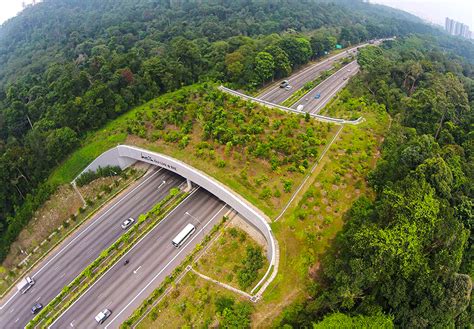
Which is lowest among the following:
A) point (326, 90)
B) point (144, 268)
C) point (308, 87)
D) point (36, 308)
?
point (36, 308)

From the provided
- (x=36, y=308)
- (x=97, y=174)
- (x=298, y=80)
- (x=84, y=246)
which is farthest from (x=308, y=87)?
(x=36, y=308)

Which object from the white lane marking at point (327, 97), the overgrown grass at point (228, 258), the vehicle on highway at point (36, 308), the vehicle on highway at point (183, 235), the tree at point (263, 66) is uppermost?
the tree at point (263, 66)

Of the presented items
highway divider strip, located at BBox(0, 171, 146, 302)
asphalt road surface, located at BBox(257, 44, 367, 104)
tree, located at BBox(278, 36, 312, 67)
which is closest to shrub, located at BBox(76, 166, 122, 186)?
highway divider strip, located at BBox(0, 171, 146, 302)

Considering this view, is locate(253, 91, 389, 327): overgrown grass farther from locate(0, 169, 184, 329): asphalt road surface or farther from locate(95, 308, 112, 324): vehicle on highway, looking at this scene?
locate(0, 169, 184, 329): asphalt road surface

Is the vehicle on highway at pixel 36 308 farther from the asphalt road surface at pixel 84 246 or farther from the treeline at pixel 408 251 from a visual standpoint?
the treeline at pixel 408 251

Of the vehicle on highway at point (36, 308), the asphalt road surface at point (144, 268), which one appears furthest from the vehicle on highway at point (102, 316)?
the vehicle on highway at point (36, 308)

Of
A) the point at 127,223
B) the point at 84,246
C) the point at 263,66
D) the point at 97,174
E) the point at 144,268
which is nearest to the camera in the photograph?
the point at 144,268

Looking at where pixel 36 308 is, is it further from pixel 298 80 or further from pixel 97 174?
pixel 298 80
